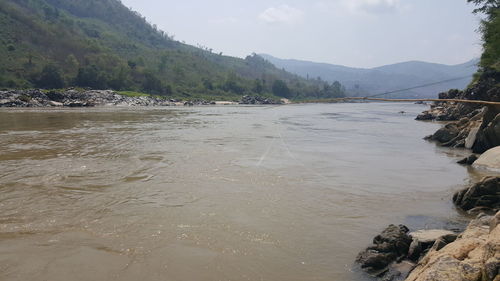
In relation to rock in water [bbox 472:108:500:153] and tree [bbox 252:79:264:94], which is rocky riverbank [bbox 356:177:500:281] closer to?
rock in water [bbox 472:108:500:153]

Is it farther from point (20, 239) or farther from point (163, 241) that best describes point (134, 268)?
point (20, 239)

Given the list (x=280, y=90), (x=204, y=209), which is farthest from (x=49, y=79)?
(x=280, y=90)

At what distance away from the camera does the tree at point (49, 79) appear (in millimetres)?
90000

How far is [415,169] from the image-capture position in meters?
15.8

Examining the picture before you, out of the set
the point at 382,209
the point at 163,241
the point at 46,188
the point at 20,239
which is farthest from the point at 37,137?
the point at 382,209

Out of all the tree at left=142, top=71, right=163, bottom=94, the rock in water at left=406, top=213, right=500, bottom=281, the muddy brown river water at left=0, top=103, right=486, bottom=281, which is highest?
the tree at left=142, top=71, right=163, bottom=94

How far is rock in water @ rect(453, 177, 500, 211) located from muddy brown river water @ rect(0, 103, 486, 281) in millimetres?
477

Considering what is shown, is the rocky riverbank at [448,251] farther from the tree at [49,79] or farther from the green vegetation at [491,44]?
the tree at [49,79]

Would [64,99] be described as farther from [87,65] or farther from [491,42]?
[491,42]

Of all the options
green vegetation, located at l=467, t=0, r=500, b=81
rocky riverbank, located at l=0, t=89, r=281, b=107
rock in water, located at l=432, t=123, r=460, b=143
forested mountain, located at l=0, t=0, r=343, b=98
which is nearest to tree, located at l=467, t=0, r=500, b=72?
green vegetation, located at l=467, t=0, r=500, b=81

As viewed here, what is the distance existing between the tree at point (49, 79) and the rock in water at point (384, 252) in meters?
99.2

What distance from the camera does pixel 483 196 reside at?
9.95 meters

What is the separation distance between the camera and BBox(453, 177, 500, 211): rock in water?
980cm

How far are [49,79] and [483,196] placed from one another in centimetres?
10022
